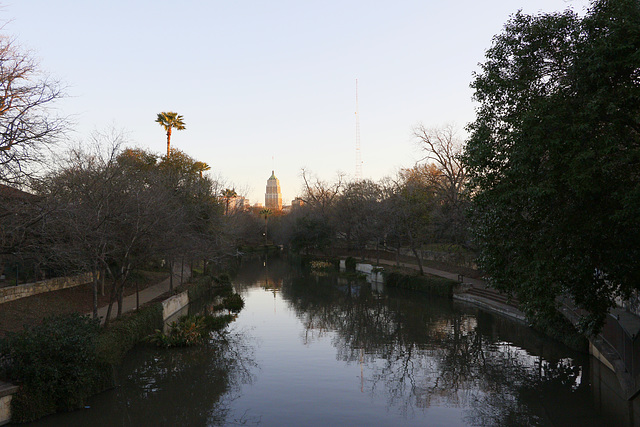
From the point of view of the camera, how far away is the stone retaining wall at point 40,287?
2205 centimetres

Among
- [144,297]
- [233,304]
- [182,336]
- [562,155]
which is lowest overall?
[182,336]

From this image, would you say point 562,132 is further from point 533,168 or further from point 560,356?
point 560,356

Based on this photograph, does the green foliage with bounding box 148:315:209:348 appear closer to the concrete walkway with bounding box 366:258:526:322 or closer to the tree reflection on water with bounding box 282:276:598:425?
the tree reflection on water with bounding box 282:276:598:425

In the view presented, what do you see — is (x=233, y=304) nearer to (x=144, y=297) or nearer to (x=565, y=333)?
(x=144, y=297)

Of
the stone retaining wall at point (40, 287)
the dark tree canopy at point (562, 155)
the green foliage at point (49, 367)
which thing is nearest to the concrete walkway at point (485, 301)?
the dark tree canopy at point (562, 155)

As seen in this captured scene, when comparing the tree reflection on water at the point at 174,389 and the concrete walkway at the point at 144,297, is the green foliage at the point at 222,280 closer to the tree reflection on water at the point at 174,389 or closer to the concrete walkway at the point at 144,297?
the concrete walkway at the point at 144,297

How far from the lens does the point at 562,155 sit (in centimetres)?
1036

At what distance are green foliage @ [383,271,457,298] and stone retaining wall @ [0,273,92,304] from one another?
24.1 meters

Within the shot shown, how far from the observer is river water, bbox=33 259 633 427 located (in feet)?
43.1

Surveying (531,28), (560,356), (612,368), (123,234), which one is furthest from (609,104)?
(123,234)

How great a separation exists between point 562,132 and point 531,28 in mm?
3526

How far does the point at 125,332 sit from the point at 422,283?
81.2 feet

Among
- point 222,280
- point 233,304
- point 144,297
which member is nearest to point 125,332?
point 144,297

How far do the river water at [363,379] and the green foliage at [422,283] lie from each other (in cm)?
715
